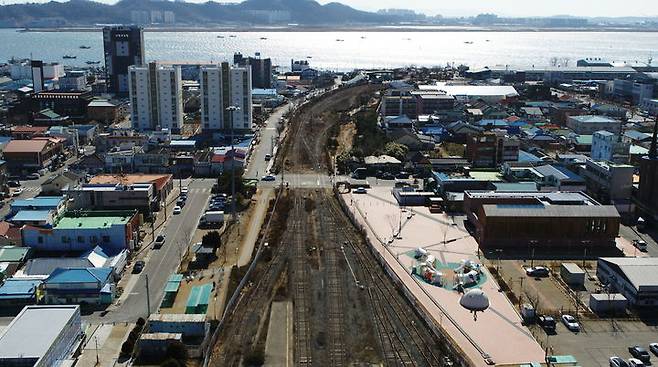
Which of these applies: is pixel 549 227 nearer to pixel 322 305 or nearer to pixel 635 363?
pixel 635 363

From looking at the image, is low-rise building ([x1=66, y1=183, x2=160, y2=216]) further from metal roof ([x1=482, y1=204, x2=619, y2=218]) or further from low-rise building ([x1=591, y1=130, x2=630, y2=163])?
low-rise building ([x1=591, y1=130, x2=630, y2=163])

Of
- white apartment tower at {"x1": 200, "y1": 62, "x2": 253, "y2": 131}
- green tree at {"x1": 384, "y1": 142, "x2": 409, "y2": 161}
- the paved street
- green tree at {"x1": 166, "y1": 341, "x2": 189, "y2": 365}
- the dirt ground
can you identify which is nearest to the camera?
green tree at {"x1": 166, "y1": 341, "x2": 189, "y2": 365}

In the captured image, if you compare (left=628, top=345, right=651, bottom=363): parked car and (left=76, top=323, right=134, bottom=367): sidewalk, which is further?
(left=628, top=345, right=651, bottom=363): parked car

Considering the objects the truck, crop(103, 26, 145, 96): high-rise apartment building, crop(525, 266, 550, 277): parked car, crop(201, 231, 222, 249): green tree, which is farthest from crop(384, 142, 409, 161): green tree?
crop(103, 26, 145, 96): high-rise apartment building

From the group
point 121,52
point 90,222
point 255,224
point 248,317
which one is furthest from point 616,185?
point 121,52

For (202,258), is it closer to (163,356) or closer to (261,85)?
(163,356)

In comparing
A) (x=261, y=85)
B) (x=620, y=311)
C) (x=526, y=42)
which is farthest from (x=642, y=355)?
(x=526, y=42)
